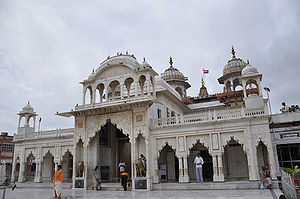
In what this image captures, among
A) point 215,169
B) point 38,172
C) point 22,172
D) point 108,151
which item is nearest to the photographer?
point 215,169

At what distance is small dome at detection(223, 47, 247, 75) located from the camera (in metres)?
28.0

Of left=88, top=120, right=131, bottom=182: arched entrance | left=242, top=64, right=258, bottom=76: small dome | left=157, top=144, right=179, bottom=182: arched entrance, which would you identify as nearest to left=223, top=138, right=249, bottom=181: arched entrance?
left=157, top=144, right=179, bottom=182: arched entrance

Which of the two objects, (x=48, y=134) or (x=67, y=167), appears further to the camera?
(x=67, y=167)

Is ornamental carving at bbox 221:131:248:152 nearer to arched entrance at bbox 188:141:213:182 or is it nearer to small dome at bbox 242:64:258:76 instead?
arched entrance at bbox 188:141:213:182

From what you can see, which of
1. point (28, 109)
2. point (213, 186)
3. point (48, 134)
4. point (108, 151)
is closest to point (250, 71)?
point (213, 186)

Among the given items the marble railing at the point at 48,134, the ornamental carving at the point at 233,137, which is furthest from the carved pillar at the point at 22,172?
the ornamental carving at the point at 233,137

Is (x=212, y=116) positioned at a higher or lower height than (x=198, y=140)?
higher

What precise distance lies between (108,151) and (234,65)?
1753 cm

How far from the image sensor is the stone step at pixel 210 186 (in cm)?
1250

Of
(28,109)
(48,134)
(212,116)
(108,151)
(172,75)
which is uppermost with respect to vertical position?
(172,75)

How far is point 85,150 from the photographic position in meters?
16.6

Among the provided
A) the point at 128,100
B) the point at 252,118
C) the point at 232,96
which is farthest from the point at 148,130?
the point at 232,96

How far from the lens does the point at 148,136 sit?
1507 cm

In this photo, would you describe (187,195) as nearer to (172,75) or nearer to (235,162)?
(235,162)
